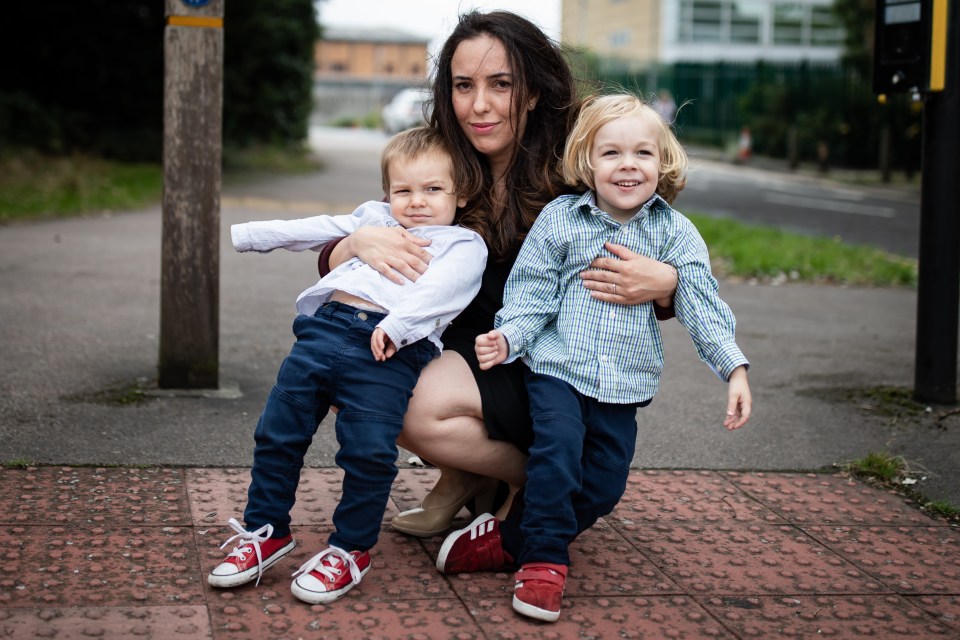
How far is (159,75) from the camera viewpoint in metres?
19.0

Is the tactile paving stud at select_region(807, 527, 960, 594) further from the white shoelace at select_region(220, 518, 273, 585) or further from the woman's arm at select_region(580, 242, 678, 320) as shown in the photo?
the white shoelace at select_region(220, 518, 273, 585)

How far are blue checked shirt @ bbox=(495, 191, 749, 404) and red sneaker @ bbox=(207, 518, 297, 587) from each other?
0.81 metres

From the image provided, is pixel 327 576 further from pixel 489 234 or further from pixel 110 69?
pixel 110 69

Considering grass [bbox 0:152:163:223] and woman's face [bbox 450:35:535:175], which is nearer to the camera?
woman's face [bbox 450:35:535:175]

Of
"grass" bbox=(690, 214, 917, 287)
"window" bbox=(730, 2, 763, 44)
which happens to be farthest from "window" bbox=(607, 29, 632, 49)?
"grass" bbox=(690, 214, 917, 287)

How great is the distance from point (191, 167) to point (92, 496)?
1.67 meters

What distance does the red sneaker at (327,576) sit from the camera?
9.42 ft

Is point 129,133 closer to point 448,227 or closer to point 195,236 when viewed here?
point 195,236

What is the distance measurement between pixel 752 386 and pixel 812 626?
9.27 feet

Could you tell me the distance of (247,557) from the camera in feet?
9.68

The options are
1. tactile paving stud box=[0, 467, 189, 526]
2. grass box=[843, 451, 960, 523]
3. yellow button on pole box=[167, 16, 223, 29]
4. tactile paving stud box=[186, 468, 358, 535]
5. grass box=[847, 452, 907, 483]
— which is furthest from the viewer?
yellow button on pole box=[167, 16, 223, 29]

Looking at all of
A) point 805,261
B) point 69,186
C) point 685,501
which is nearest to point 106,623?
point 685,501

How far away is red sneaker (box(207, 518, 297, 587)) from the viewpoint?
9.52 feet

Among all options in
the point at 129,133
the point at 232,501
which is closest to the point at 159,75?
the point at 129,133
